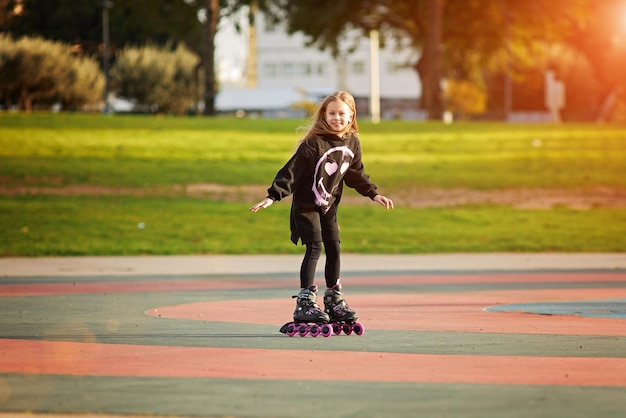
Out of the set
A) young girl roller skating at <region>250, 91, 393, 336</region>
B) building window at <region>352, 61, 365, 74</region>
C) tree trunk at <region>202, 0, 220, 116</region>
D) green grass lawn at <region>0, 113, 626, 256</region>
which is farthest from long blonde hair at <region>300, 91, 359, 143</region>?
building window at <region>352, 61, 365, 74</region>

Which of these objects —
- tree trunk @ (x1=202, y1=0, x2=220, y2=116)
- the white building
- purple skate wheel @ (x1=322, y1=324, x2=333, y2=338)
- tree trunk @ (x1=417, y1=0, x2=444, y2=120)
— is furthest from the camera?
the white building

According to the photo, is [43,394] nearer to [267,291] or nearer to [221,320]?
[221,320]

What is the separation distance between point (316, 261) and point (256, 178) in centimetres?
1963

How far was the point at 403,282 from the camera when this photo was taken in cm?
1489

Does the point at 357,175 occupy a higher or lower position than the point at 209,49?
lower

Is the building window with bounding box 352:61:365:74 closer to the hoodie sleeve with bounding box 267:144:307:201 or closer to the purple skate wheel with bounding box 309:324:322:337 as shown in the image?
the hoodie sleeve with bounding box 267:144:307:201

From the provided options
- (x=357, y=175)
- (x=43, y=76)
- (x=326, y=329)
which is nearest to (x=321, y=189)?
(x=357, y=175)

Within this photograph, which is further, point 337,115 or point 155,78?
point 155,78

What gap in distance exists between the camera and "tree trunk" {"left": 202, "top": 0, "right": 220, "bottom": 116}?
42906 mm

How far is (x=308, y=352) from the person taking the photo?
28.4ft

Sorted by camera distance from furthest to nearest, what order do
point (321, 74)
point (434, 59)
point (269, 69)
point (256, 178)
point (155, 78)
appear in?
point (269, 69) → point (321, 74) → point (434, 59) → point (155, 78) → point (256, 178)

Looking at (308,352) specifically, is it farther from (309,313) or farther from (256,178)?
(256,178)

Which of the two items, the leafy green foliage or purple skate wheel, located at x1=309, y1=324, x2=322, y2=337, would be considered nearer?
purple skate wheel, located at x1=309, y1=324, x2=322, y2=337

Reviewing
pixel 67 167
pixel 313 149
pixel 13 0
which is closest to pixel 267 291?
pixel 313 149
